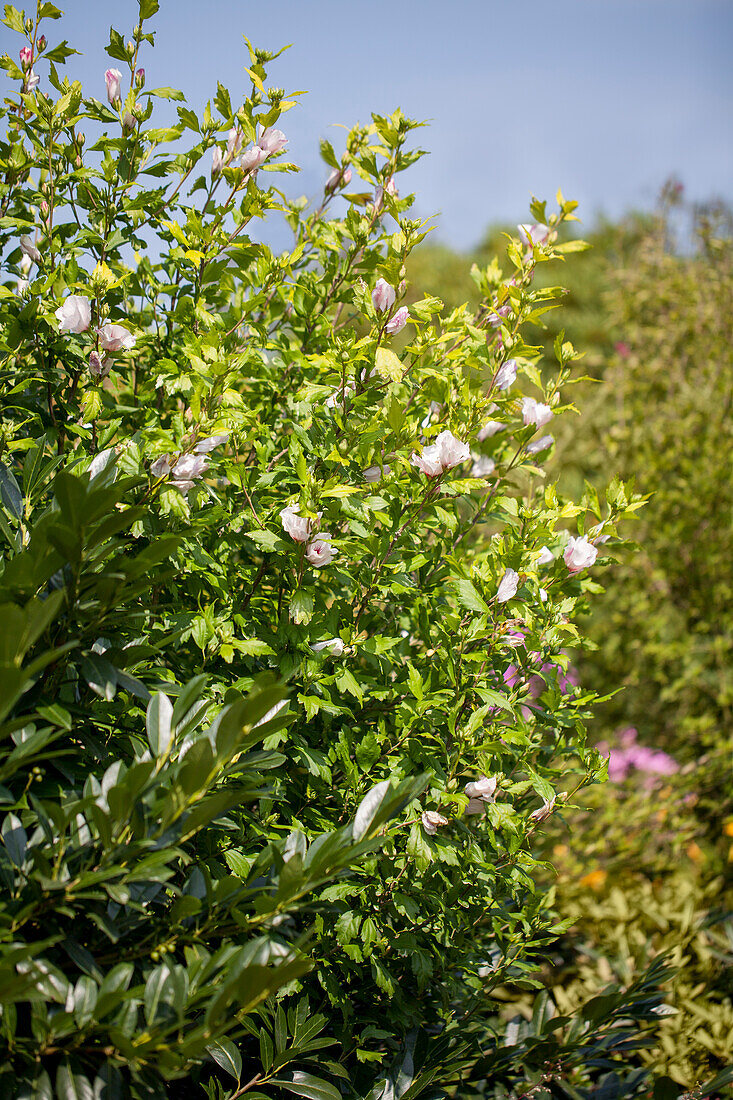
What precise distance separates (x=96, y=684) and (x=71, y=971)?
39 cm

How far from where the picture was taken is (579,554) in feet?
4.87

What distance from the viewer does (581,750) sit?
1495 millimetres

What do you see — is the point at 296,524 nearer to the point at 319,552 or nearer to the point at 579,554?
the point at 319,552

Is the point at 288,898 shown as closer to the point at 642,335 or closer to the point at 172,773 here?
the point at 172,773

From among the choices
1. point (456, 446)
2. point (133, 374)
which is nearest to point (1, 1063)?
point (456, 446)

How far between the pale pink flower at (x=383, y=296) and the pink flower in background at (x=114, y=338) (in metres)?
0.47

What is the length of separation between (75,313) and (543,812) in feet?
4.27

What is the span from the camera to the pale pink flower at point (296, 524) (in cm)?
125

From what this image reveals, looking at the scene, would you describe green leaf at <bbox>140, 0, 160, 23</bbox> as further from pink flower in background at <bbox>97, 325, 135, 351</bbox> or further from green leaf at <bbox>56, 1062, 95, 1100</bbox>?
green leaf at <bbox>56, 1062, 95, 1100</bbox>

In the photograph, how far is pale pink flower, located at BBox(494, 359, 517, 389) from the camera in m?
1.54

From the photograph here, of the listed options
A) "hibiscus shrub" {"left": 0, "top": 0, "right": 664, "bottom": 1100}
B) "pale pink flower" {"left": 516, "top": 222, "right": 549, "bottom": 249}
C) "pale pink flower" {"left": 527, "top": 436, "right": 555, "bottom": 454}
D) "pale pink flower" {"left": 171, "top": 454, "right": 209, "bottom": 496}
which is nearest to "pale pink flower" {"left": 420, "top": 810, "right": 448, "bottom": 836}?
"hibiscus shrub" {"left": 0, "top": 0, "right": 664, "bottom": 1100}

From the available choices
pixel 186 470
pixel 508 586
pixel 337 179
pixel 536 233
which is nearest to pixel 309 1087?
pixel 508 586

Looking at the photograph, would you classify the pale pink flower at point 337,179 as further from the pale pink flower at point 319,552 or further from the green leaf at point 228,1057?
the green leaf at point 228,1057

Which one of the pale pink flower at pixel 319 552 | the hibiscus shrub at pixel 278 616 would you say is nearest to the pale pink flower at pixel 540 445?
the hibiscus shrub at pixel 278 616
